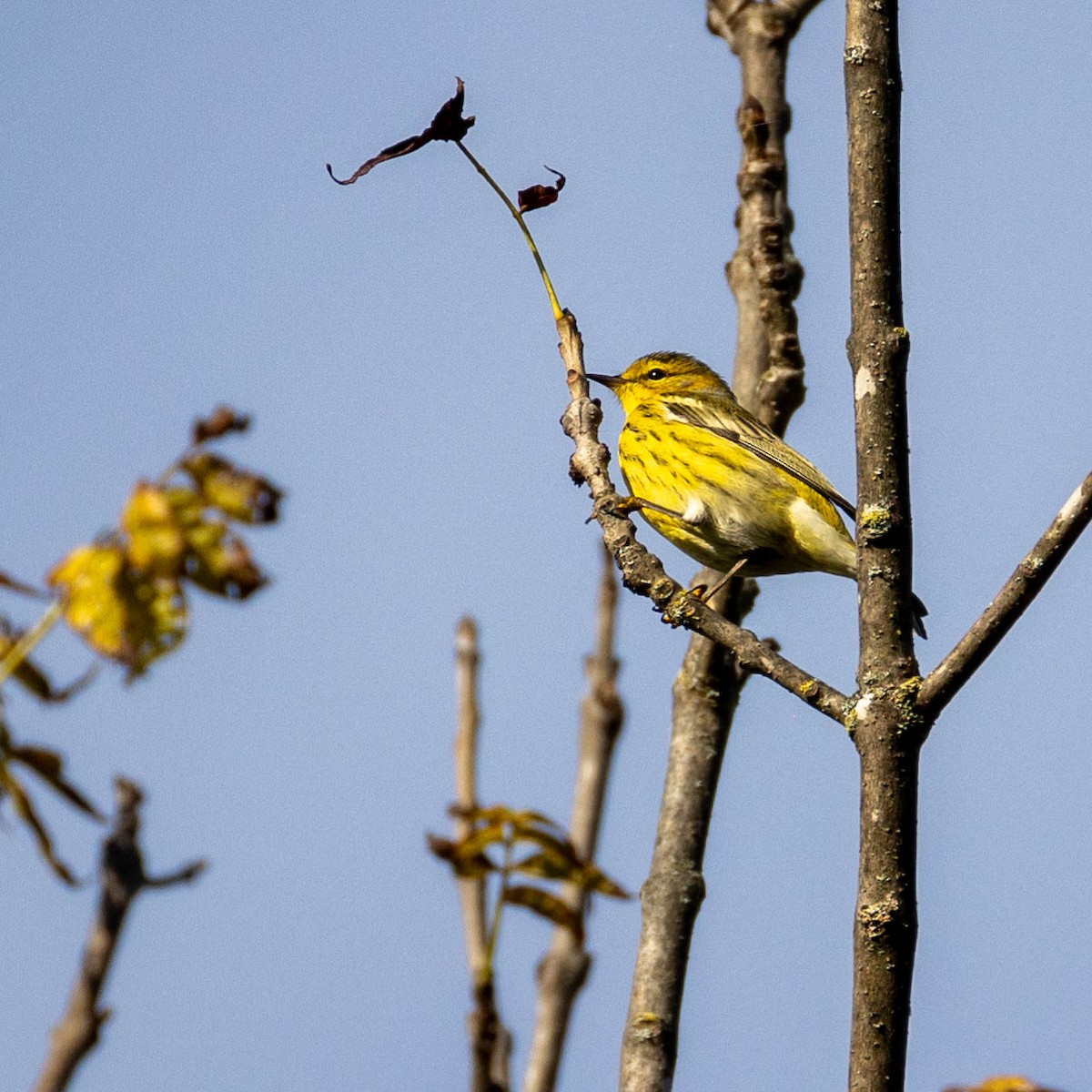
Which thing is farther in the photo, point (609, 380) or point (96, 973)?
point (609, 380)

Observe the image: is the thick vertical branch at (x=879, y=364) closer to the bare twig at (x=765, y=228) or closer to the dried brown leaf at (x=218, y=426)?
the dried brown leaf at (x=218, y=426)

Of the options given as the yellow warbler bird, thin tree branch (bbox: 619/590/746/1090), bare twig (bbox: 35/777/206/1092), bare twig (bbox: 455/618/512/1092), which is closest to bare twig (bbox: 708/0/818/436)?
the yellow warbler bird

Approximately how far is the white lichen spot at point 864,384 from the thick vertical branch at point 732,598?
1.81 meters

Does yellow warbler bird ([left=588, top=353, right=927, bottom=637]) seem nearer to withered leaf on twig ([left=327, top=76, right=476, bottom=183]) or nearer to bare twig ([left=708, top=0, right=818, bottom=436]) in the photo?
bare twig ([left=708, top=0, right=818, bottom=436])

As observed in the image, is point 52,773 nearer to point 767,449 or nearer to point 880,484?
point 880,484

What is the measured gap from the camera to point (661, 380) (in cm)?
880

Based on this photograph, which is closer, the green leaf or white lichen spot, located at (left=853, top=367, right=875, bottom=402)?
the green leaf

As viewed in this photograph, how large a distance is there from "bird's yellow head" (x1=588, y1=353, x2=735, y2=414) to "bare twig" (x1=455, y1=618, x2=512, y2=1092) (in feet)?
14.1

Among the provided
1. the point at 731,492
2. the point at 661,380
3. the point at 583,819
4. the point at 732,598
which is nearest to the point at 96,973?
the point at 583,819

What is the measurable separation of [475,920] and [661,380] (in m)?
5.63

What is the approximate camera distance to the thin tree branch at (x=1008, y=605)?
117 inches

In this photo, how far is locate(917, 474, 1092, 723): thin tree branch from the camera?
2.96 meters

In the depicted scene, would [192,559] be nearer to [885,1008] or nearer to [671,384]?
[885,1008]

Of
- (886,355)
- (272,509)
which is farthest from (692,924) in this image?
(272,509)
